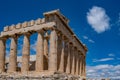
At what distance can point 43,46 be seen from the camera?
35375 mm

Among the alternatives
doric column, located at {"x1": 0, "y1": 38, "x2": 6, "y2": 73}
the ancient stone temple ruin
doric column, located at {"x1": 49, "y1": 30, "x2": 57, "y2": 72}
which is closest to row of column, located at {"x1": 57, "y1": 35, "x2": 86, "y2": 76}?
the ancient stone temple ruin

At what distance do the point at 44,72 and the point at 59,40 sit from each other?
24.0 feet

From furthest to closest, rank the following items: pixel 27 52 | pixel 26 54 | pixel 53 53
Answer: pixel 27 52, pixel 26 54, pixel 53 53

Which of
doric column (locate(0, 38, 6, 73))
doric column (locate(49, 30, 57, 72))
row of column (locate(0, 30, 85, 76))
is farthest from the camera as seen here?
doric column (locate(0, 38, 6, 73))

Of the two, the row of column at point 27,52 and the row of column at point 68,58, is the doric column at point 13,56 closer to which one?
the row of column at point 27,52

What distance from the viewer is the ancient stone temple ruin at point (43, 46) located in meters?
33.6

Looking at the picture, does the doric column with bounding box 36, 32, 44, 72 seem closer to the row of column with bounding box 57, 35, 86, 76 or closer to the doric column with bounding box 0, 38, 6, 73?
the row of column with bounding box 57, 35, 86, 76

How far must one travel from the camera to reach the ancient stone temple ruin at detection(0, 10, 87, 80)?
33.6 meters

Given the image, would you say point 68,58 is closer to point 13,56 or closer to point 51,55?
point 51,55

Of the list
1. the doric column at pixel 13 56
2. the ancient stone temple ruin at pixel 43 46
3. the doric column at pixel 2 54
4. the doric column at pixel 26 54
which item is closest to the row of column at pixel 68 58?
the ancient stone temple ruin at pixel 43 46

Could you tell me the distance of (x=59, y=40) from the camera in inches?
1496

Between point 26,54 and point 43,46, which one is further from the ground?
point 43,46

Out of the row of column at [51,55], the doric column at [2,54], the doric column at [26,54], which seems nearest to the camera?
the row of column at [51,55]

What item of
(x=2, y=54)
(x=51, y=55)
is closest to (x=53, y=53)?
(x=51, y=55)
